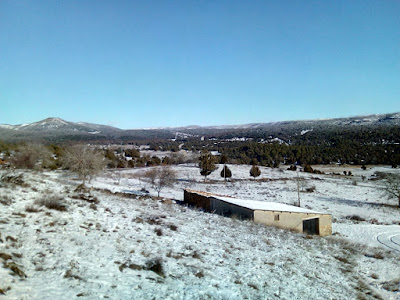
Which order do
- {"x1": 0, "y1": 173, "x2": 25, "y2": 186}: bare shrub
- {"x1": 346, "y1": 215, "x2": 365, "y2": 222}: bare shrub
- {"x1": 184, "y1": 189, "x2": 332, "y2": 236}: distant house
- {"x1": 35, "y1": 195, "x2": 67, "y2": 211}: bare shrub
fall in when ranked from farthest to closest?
{"x1": 346, "y1": 215, "x2": 365, "y2": 222}: bare shrub < {"x1": 184, "y1": 189, "x2": 332, "y2": 236}: distant house < {"x1": 0, "y1": 173, "x2": 25, "y2": 186}: bare shrub < {"x1": 35, "y1": 195, "x2": 67, "y2": 211}: bare shrub

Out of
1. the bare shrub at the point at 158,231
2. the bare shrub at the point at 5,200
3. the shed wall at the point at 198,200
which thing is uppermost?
the bare shrub at the point at 5,200

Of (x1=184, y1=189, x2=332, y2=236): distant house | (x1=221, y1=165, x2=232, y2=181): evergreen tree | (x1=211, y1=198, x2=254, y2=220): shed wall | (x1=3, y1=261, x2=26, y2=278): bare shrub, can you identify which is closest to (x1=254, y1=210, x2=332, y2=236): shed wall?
(x1=184, y1=189, x2=332, y2=236): distant house

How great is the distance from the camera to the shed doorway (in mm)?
23188

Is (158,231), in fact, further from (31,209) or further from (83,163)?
(83,163)

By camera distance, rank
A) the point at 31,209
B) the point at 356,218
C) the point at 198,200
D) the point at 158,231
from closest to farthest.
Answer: the point at 31,209
the point at 158,231
the point at 198,200
the point at 356,218

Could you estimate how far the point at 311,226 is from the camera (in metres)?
23.5

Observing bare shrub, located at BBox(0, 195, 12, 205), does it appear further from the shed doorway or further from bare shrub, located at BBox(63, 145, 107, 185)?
the shed doorway

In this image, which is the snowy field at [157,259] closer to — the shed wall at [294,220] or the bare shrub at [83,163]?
the shed wall at [294,220]

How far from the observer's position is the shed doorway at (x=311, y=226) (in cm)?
2319

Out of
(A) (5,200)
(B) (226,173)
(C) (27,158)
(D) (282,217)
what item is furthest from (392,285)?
(B) (226,173)

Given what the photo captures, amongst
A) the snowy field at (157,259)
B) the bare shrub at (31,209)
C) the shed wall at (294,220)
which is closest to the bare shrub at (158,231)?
the snowy field at (157,259)

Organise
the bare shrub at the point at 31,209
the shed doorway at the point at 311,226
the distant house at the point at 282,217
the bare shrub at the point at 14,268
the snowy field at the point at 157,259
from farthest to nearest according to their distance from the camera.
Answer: the shed doorway at the point at 311,226 → the distant house at the point at 282,217 → the bare shrub at the point at 31,209 → the snowy field at the point at 157,259 → the bare shrub at the point at 14,268

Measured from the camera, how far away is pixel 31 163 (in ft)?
104

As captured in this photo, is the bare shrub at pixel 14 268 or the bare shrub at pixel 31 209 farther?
the bare shrub at pixel 31 209
